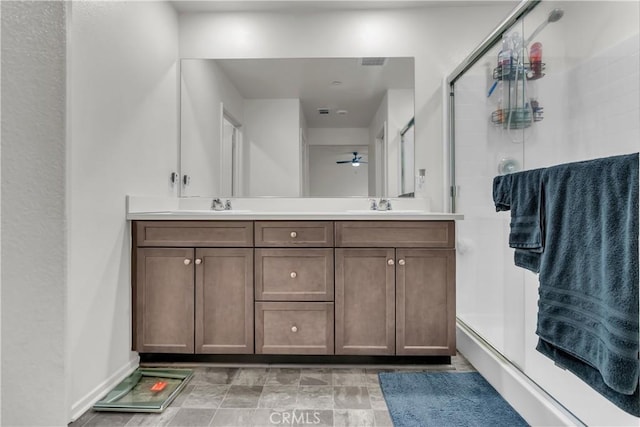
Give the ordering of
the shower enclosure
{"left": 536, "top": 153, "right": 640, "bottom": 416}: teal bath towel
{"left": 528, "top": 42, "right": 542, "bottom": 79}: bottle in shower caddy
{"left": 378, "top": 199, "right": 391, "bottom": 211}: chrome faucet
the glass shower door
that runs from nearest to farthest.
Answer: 1. {"left": 536, "top": 153, "right": 640, "bottom": 416}: teal bath towel
2. the shower enclosure
3. {"left": 528, "top": 42, "right": 542, "bottom": 79}: bottle in shower caddy
4. the glass shower door
5. {"left": 378, "top": 199, "right": 391, "bottom": 211}: chrome faucet

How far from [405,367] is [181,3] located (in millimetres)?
2766

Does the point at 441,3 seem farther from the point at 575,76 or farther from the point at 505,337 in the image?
the point at 505,337

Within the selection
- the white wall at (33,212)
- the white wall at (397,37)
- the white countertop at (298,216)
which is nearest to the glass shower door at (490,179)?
the white wall at (397,37)

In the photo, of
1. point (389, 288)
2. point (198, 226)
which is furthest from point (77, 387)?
point (389, 288)

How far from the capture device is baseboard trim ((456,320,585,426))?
52.7 inches

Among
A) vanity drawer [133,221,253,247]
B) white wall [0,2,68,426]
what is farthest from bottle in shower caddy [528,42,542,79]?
white wall [0,2,68,426]

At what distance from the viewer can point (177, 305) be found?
1987mm

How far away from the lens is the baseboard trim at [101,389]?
1555 millimetres

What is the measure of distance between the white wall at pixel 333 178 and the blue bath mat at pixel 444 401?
4.00 ft

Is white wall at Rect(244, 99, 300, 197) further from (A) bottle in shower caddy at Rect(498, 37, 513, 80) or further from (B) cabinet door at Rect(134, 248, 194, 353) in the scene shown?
(A) bottle in shower caddy at Rect(498, 37, 513, 80)

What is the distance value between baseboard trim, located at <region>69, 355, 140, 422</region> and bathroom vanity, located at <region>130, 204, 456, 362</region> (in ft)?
0.37

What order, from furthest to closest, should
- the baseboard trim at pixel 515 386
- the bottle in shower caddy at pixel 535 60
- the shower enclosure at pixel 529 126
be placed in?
the bottle in shower caddy at pixel 535 60
the shower enclosure at pixel 529 126
the baseboard trim at pixel 515 386

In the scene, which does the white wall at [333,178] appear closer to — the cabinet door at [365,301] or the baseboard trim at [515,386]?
the cabinet door at [365,301]

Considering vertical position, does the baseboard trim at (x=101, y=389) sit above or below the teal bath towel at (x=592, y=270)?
below
